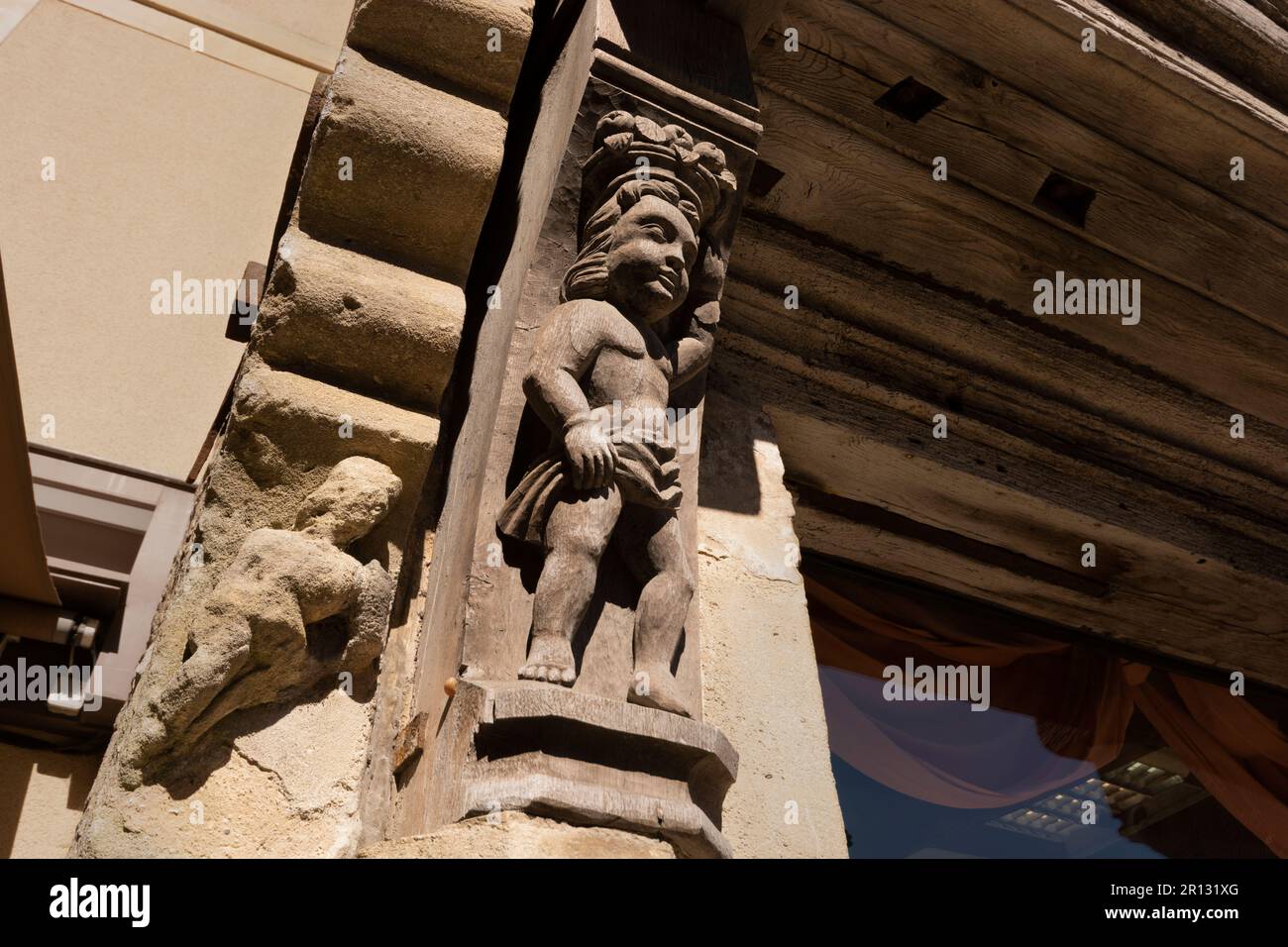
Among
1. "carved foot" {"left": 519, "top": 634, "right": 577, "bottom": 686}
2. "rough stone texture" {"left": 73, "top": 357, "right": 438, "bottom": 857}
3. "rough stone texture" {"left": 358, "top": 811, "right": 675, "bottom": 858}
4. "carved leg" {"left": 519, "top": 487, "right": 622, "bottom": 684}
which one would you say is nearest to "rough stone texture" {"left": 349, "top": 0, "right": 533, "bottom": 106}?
"rough stone texture" {"left": 73, "top": 357, "right": 438, "bottom": 857}

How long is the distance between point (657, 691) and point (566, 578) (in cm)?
21

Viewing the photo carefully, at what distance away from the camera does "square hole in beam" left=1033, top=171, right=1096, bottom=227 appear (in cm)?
262

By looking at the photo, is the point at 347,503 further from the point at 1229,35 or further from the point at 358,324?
the point at 1229,35

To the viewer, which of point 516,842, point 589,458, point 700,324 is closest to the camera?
point 516,842

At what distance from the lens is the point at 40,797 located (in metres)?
2.13

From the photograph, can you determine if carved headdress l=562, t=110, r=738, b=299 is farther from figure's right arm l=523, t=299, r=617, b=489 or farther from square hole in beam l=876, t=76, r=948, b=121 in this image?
square hole in beam l=876, t=76, r=948, b=121

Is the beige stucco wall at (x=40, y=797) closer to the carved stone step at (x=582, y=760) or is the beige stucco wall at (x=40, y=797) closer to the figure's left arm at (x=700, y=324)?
the carved stone step at (x=582, y=760)

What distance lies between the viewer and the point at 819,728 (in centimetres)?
200

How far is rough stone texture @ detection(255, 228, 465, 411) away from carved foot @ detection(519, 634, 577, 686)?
1.69 feet

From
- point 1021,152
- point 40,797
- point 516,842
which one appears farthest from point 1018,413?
point 40,797

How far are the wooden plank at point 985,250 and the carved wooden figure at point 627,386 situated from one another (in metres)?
0.60

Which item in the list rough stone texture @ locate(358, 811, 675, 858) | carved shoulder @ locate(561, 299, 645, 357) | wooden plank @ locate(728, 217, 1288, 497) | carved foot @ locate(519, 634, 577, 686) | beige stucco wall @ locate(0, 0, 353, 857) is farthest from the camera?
beige stucco wall @ locate(0, 0, 353, 857)

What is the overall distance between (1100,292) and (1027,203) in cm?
34

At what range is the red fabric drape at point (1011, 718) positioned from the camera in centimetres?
301
